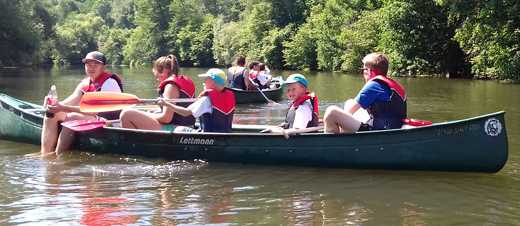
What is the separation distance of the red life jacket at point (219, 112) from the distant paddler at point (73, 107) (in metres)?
1.71

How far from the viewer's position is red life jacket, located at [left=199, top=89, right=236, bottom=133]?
877cm

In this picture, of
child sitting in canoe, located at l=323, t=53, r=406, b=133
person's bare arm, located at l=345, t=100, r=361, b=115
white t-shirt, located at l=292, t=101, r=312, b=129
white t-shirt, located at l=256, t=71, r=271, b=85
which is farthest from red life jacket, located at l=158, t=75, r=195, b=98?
white t-shirt, located at l=256, t=71, r=271, b=85

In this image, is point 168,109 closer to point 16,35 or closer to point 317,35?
point 317,35

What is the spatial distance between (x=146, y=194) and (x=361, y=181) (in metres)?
2.62

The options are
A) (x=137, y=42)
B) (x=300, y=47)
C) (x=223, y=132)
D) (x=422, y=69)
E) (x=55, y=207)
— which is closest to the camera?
(x=55, y=207)

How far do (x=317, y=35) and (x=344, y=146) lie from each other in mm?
42185

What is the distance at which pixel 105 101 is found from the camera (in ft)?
31.1

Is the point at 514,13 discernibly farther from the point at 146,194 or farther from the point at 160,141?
the point at 146,194

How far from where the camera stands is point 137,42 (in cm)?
9600

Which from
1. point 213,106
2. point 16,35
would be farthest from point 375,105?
point 16,35

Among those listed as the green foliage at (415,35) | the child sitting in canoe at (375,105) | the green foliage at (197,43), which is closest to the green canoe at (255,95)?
the child sitting in canoe at (375,105)

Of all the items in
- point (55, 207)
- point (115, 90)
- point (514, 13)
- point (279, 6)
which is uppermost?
point (279, 6)

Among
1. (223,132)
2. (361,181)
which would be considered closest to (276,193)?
(361,181)

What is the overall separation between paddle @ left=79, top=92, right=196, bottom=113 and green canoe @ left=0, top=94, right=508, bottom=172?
395 millimetres
